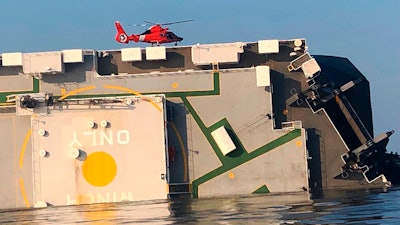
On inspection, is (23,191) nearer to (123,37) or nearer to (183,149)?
(183,149)

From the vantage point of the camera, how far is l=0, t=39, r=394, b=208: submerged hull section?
1176 inches

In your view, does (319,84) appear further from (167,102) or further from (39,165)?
(39,165)

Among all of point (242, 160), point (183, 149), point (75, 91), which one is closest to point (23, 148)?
point (75, 91)

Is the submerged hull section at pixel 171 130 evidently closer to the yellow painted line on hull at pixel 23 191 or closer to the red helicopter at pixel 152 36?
the yellow painted line on hull at pixel 23 191

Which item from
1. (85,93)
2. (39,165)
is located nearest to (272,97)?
(85,93)

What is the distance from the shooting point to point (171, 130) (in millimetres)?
30484

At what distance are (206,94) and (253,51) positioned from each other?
10.6ft

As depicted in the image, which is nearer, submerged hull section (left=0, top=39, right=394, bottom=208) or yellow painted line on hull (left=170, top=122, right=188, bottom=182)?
submerged hull section (left=0, top=39, right=394, bottom=208)

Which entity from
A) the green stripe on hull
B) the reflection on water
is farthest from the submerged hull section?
the reflection on water

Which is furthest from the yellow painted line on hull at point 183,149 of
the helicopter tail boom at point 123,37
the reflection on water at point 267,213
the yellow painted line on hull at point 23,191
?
the helicopter tail boom at point 123,37

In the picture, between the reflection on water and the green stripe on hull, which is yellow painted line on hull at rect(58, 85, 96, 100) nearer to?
the green stripe on hull

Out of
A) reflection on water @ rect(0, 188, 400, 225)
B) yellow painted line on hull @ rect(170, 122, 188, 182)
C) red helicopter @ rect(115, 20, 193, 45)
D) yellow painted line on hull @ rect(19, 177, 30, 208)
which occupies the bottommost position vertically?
reflection on water @ rect(0, 188, 400, 225)

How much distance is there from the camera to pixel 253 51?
31.2 metres

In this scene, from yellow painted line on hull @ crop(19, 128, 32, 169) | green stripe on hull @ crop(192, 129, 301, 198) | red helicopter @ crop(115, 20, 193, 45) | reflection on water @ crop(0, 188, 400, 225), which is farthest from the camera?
red helicopter @ crop(115, 20, 193, 45)
